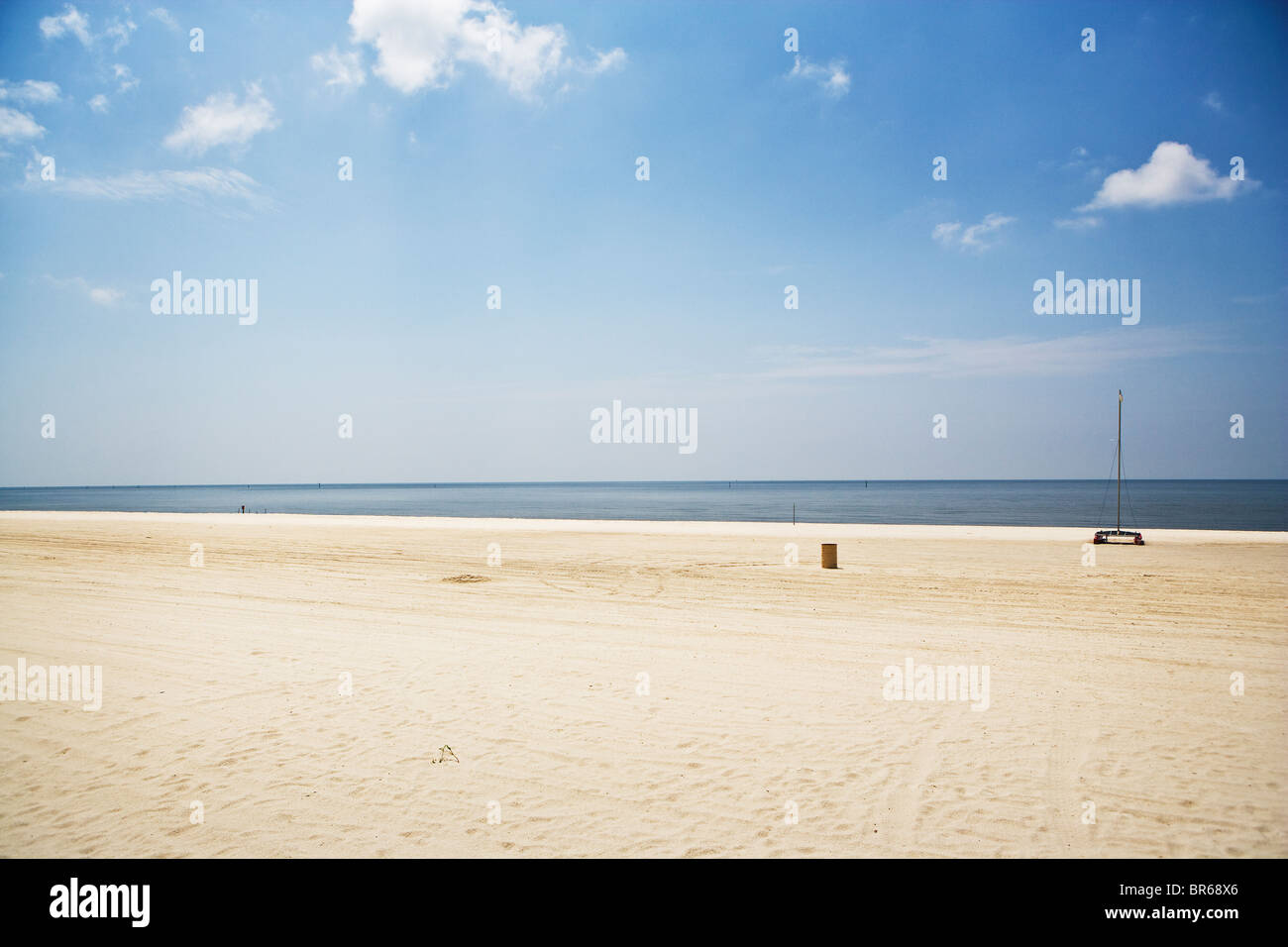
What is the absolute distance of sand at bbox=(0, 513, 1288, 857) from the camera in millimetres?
5145

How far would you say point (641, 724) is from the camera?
7.30m

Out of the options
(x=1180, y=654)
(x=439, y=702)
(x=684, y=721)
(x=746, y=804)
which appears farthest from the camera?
(x=1180, y=654)

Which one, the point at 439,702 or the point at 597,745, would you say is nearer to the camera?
the point at 597,745

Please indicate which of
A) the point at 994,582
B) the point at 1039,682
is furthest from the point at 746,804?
the point at 994,582

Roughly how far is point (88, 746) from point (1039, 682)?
36.9 ft

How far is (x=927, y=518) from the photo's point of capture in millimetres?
55750

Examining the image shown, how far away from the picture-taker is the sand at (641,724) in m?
5.14

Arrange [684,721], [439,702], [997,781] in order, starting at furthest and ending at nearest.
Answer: [439,702] → [684,721] → [997,781]
